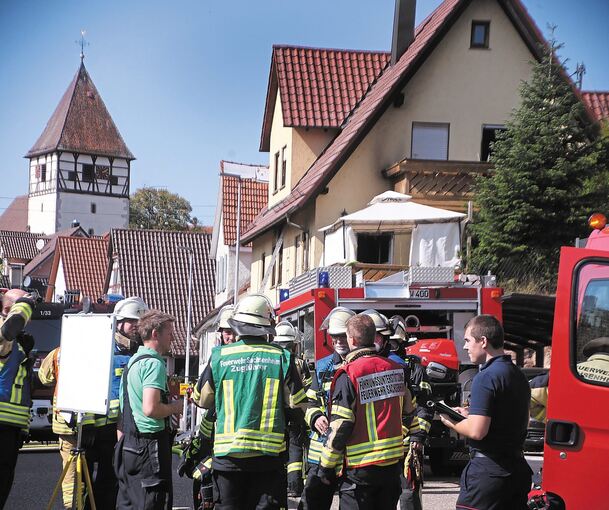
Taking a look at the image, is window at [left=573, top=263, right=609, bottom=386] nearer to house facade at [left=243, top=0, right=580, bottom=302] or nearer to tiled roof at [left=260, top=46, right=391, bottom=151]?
house facade at [left=243, top=0, right=580, bottom=302]

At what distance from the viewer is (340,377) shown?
750 centimetres

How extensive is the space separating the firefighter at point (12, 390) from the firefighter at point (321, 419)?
2.28 m

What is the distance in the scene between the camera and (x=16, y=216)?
138 metres

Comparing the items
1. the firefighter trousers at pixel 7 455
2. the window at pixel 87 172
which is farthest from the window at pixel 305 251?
the window at pixel 87 172

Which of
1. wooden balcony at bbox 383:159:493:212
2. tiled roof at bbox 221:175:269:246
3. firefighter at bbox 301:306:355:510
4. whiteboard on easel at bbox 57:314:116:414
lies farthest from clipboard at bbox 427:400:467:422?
tiled roof at bbox 221:175:269:246

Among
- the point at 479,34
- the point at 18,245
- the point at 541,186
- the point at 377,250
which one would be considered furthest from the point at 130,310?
the point at 18,245

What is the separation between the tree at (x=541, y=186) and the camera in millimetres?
25484

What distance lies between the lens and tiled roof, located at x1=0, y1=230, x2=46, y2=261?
109 metres

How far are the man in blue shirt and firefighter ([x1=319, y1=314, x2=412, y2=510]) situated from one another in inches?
22.6

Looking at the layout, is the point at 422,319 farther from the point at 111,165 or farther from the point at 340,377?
the point at 111,165

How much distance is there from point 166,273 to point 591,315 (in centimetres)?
5573

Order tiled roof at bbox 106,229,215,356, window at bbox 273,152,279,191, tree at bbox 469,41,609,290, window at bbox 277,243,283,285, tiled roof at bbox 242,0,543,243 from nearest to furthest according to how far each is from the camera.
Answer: tree at bbox 469,41,609,290
tiled roof at bbox 242,0,543,243
window at bbox 277,243,283,285
window at bbox 273,152,279,191
tiled roof at bbox 106,229,215,356

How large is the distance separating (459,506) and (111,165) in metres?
109

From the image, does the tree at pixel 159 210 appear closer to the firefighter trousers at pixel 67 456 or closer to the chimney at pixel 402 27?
the chimney at pixel 402 27
